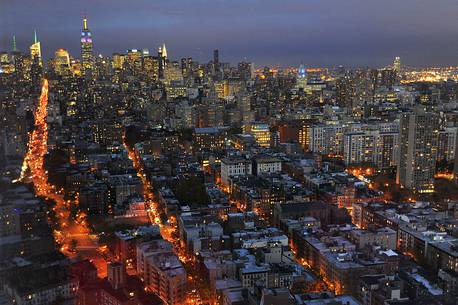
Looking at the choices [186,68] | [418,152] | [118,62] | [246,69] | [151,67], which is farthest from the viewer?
[246,69]

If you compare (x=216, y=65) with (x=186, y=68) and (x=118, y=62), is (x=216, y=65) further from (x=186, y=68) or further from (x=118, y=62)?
(x=118, y=62)

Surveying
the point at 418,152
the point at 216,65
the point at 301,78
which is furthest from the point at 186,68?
the point at 418,152

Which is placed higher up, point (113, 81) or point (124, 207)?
point (113, 81)

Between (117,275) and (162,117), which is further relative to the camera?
(162,117)

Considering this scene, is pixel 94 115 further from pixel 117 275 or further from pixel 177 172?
pixel 117 275

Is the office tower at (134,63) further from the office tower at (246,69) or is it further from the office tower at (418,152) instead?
the office tower at (418,152)

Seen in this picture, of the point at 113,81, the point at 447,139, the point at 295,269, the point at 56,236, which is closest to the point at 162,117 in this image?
the point at 113,81

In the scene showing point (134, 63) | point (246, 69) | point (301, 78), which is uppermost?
point (134, 63)

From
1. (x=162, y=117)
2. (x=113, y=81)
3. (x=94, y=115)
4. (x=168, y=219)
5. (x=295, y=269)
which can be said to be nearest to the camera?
(x=295, y=269)

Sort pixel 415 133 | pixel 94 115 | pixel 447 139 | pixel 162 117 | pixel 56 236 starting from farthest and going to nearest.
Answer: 1. pixel 162 117
2. pixel 94 115
3. pixel 447 139
4. pixel 415 133
5. pixel 56 236
